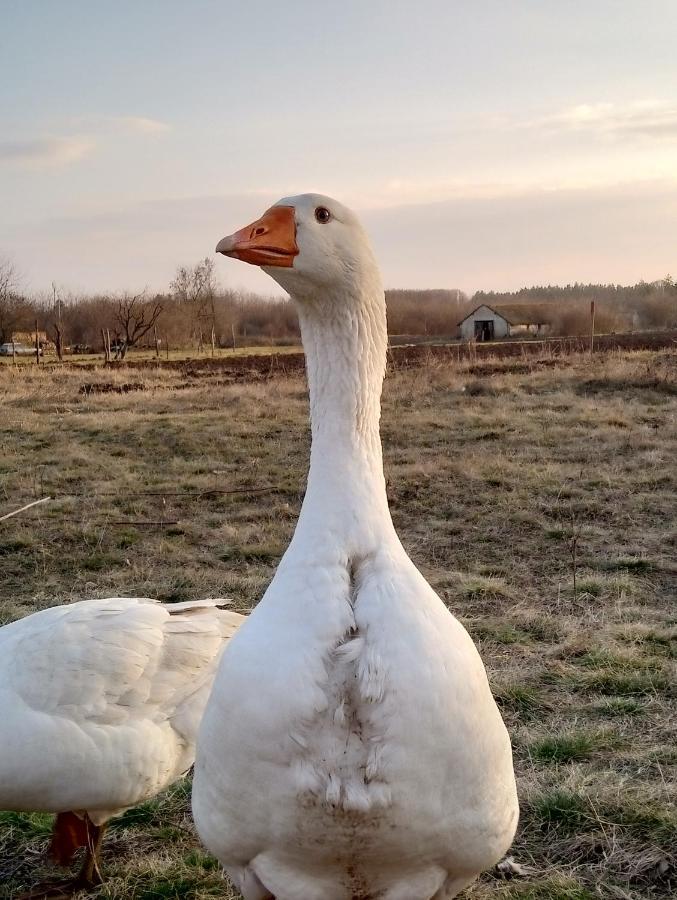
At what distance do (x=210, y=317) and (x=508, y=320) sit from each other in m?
21.7

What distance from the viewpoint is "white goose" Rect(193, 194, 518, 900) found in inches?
86.8

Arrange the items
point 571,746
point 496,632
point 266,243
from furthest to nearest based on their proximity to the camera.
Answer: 1. point 496,632
2. point 571,746
3. point 266,243

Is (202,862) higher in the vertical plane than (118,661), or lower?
lower

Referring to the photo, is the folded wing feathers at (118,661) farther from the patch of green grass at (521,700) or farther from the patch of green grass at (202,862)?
the patch of green grass at (521,700)

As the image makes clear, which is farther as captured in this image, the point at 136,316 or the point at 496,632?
the point at 136,316

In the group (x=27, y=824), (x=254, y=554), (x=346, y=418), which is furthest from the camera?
(x=254, y=554)

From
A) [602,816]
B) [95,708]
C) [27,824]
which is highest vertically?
[95,708]

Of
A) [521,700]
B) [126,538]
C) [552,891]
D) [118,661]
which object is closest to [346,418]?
[118,661]

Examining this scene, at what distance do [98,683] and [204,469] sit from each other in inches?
326

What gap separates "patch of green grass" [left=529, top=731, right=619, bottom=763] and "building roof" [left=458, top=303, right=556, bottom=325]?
5766 cm

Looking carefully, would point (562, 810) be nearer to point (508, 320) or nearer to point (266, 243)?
point (266, 243)

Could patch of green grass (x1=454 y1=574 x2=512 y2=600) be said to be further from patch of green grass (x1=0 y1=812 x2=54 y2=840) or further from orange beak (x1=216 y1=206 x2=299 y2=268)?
orange beak (x1=216 y1=206 x2=299 y2=268)

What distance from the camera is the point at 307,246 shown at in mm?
2484

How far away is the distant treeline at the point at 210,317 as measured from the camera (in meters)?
57.5
